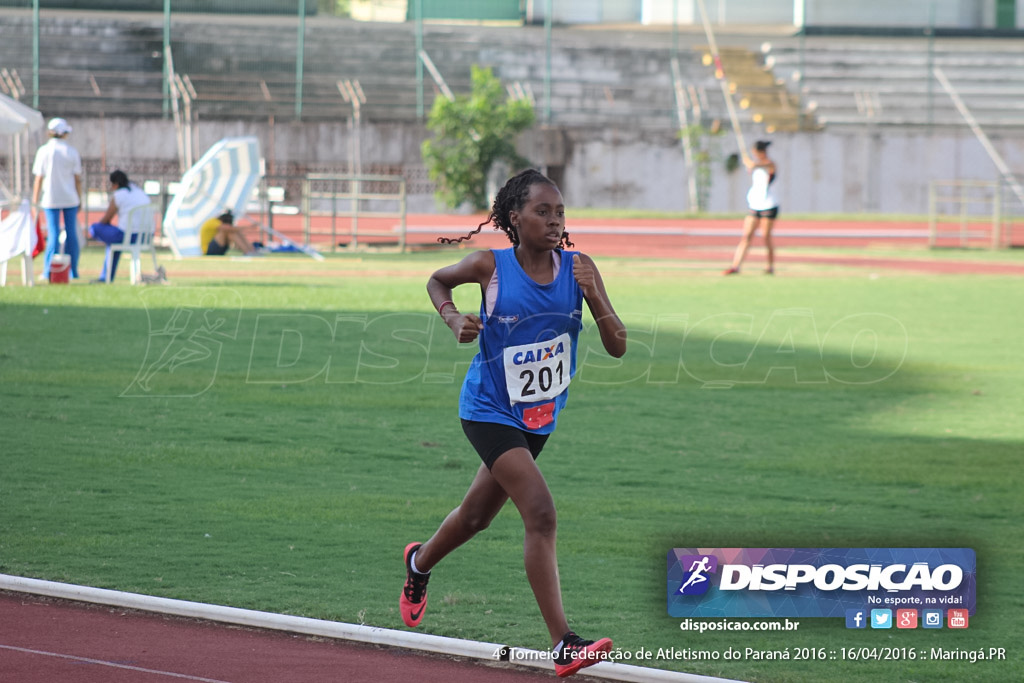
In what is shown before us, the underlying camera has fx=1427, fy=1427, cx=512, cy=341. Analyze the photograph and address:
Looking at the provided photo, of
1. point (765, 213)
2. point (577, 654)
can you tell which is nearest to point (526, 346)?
point (577, 654)

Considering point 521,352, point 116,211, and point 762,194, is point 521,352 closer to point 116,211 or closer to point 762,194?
point 116,211

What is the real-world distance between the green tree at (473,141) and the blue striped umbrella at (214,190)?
1128 cm

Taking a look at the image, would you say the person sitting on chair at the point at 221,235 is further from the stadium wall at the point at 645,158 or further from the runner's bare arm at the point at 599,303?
the runner's bare arm at the point at 599,303

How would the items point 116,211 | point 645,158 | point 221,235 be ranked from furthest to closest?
point 645,158, point 221,235, point 116,211

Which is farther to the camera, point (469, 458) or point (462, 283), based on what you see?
point (469, 458)

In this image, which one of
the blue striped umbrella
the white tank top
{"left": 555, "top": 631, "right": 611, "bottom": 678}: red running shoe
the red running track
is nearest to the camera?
{"left": 555, "top": 631, "right": 611, "bottom": 678}: red running shoe

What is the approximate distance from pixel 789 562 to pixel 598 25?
4227 cm

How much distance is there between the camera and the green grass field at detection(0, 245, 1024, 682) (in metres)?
6.12

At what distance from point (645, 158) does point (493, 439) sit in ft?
109

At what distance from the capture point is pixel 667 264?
24016 mm

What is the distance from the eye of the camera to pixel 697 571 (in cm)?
569

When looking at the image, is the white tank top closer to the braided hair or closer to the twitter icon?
the twitter icon

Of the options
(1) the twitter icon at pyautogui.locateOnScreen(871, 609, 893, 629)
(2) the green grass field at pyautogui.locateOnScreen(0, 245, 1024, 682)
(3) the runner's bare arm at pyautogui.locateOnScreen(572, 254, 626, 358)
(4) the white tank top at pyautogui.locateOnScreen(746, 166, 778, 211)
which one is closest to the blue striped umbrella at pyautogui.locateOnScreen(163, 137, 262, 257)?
(2) the green grass field at pyautogui.locateOnScreen(0, 245, 1024, 682)

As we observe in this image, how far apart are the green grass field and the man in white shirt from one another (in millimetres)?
2038
